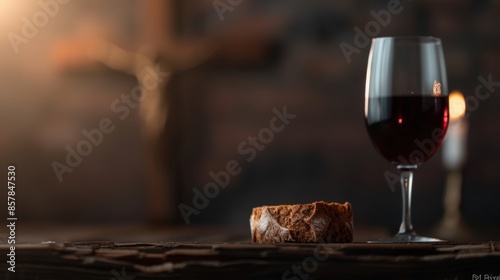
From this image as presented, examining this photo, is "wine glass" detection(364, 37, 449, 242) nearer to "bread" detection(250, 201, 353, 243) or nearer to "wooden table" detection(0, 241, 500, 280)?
"bread" detection(250, 201, 353, 243)

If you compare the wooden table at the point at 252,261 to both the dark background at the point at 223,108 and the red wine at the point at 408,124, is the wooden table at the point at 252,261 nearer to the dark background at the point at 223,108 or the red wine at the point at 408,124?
the red wine at the point at 408,124

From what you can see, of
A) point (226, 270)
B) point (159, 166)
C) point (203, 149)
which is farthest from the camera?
point (203, 149)

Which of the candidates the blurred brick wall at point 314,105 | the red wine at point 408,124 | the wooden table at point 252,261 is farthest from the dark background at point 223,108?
the wooden table at point 252,261

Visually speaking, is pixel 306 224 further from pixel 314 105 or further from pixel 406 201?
pixel 314 105

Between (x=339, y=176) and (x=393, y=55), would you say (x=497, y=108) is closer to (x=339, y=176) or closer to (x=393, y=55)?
(x=339, y=176)

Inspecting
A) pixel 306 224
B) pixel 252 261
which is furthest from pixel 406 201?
pixel 252 261

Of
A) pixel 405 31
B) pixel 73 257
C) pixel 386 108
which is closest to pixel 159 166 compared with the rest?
pixel 405 31

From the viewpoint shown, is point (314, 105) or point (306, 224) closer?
point (306, 224)
